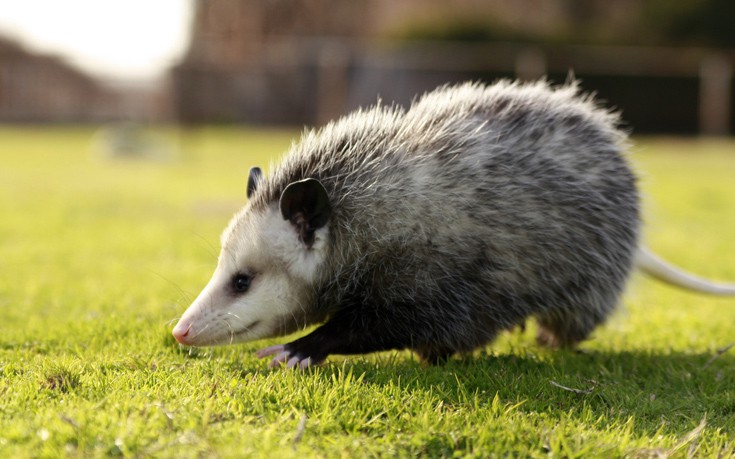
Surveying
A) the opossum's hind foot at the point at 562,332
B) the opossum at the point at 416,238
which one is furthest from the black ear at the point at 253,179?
the opossum's hind foot at the point at 562,332

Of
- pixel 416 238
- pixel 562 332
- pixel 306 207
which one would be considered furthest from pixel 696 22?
pixel 306 207

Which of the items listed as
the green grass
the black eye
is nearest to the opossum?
the black eye

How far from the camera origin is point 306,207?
2592 millimetres

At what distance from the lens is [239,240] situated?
2635 mm

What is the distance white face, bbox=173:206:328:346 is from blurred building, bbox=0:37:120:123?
22.8 metres

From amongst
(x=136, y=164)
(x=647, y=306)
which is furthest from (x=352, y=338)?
(x=136, y=164)

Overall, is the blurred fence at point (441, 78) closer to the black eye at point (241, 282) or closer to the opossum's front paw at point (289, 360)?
the black eye at point (241, 282)

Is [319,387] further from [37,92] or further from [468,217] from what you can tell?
[37,92]

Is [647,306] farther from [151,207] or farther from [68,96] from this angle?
[68,96]

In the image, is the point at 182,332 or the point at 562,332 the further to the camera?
the point at 562,332

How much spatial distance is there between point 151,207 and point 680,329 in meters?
5.42

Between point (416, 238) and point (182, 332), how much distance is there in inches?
32.7

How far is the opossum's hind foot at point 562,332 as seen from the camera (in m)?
3.00

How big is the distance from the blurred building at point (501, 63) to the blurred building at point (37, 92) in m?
4.69
